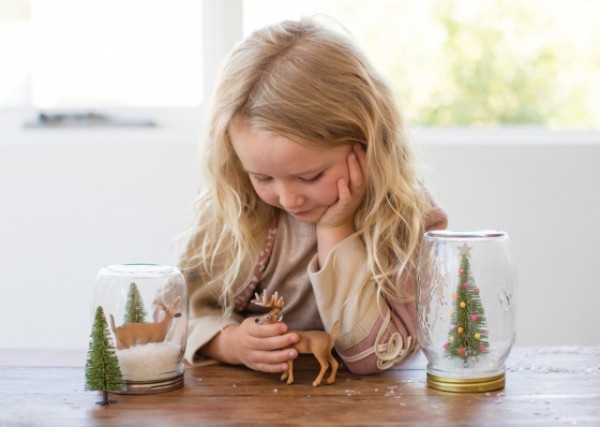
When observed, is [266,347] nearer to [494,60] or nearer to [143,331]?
[143,331]

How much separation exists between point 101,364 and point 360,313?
39cm

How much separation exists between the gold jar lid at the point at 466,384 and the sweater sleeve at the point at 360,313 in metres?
0.12

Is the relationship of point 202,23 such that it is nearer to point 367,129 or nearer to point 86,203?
point 86,203

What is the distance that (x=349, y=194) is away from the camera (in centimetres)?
136

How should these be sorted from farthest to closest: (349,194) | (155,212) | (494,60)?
1. (494,60)
2. (155,212)
3. (349,194)

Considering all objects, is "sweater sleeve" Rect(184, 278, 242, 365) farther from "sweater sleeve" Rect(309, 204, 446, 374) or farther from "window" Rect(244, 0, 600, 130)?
"window" Rect(244, 0, 600, 130)

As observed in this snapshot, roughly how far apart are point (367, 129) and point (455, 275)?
0.27m

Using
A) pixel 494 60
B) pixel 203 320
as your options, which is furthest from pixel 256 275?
pixel 494 60

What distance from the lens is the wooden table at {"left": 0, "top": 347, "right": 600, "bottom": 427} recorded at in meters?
1.06

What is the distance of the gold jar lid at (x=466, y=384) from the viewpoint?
118cm

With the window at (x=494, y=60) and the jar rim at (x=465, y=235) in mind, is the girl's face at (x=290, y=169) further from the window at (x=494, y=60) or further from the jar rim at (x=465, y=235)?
the window at (x=494, y=60)

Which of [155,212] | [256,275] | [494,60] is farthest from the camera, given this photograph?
[494,60]

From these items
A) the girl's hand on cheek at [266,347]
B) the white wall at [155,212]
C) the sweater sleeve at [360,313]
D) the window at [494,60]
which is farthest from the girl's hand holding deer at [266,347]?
the window at [494,60]

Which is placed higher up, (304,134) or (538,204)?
(304,134)
